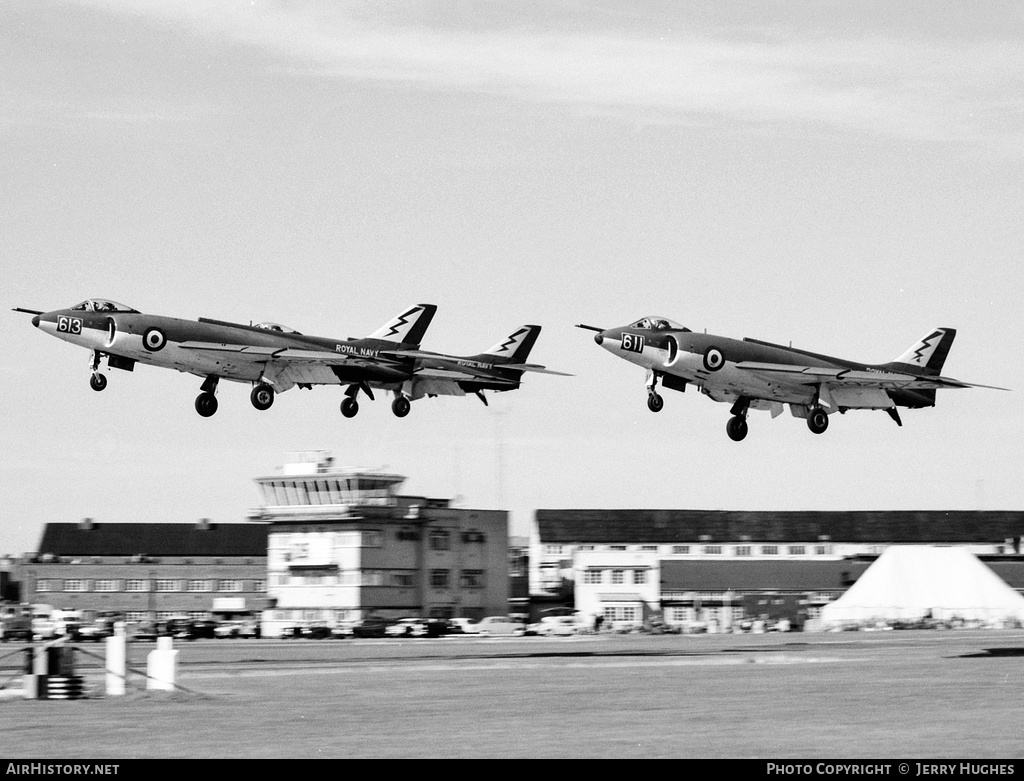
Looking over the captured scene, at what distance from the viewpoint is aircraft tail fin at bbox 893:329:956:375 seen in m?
84.6

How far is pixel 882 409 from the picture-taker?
8438 cm

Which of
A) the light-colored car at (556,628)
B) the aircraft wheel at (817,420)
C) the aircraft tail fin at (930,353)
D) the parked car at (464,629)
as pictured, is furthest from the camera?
the parked car at (464,629)

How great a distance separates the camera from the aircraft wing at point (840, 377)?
254 feet

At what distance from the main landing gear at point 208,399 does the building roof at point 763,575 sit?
343 ft

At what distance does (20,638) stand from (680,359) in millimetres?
65087

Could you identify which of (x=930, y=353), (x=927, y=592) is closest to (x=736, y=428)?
(x=930, y=353)

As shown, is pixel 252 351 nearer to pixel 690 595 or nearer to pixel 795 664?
pixel 795 664

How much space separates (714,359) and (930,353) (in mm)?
15784

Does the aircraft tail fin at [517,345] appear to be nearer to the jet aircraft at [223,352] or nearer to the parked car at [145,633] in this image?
the jet aircraft at [223,352]

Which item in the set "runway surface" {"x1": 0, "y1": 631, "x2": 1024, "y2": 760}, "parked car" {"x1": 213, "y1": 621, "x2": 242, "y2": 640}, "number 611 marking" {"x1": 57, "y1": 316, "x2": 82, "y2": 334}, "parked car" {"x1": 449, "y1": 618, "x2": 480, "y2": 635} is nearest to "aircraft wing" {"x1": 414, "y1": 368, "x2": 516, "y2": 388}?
"runway surface" {"x1": 0, "y1": 631, "x2": 1024, "y2": 760}

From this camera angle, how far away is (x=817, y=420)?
8031 centimetres

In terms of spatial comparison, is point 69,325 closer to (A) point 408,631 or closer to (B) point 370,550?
(A) point 408,631

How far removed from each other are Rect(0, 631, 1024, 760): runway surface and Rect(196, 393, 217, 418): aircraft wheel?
42.0 ft

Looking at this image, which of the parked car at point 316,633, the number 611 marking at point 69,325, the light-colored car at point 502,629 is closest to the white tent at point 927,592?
the light-colored car at point 502,629
